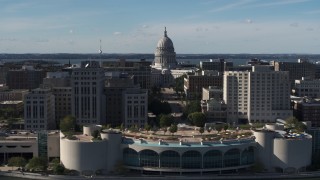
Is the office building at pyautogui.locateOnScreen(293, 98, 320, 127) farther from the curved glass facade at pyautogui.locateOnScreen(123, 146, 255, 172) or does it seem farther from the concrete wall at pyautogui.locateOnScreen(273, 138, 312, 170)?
the curved glass facade at pyautogui.locateOnScreen(123, 146, 255, 172)

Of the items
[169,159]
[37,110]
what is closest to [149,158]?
[169,159]

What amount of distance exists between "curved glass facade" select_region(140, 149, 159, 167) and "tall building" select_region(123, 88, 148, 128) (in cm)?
1754

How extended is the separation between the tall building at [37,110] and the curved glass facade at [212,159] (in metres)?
20.9

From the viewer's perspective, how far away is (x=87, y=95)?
184 ft

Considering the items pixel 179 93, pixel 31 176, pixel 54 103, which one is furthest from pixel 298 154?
pixel 179 93

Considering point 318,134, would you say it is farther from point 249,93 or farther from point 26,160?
point 26,160

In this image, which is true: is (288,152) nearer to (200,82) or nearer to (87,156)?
(87,156)

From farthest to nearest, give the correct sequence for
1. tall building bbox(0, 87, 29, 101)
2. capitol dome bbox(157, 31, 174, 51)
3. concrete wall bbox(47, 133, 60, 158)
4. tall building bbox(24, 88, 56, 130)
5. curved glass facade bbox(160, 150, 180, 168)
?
capitol dome bbox(157, 31, 174, 51), tall building bbox(0, 87, 29, 101), tall building bbox(24, 88, 56, 130), concrete wall bbox(47, 133, 60, 158), curved glass facade bbox(160, 150, 180, 168)

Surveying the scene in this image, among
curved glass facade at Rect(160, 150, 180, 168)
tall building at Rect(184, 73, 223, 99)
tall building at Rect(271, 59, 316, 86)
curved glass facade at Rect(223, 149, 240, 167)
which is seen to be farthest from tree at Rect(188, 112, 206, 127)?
tall building at Rect(271, 59, 316, 86)

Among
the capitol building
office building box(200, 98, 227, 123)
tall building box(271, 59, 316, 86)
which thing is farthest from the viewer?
the capitol building

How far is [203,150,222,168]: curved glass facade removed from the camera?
39312mm

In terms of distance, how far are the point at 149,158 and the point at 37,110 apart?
62.6 feet

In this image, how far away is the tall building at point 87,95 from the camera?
55.7m

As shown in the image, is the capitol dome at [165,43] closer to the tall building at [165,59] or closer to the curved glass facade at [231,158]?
the tall building at [165,59]
